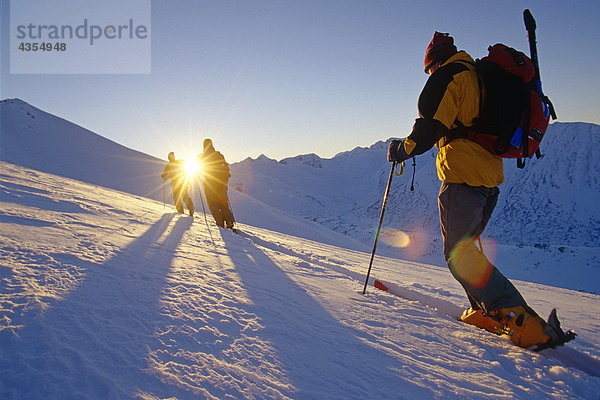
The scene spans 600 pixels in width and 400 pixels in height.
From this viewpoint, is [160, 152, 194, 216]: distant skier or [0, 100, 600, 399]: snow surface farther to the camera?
[160, 152, 194, 216]: distant skier

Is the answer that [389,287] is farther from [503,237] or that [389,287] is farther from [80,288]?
[503,237]

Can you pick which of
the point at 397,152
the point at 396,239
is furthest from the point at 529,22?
the point at 396,239

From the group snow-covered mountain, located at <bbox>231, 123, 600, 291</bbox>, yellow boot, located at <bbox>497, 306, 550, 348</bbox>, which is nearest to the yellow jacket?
yellow boot, located at <bbox>497, 306, 550, 348</bbox>

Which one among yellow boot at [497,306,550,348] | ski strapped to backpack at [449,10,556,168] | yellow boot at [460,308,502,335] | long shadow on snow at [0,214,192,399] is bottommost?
yellow boot at [460,308,502,335]

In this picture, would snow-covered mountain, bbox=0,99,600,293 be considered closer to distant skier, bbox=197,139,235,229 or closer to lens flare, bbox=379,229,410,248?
lens flare, bbox=379,229,410,248

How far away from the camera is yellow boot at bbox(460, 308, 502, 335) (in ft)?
7.30

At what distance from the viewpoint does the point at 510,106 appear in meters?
2.12

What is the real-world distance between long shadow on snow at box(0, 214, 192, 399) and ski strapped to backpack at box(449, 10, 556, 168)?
2495mm

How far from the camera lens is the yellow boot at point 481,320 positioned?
2.22 meters

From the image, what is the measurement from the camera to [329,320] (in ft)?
6.64

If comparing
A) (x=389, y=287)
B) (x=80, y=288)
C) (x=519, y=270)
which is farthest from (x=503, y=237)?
(x=80, y=288)

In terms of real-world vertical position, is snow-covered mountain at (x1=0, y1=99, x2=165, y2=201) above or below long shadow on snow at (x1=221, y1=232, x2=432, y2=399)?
above

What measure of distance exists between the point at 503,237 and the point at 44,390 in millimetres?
55258

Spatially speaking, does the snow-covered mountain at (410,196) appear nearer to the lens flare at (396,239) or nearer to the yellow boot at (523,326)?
the lens flare at (396,239)
